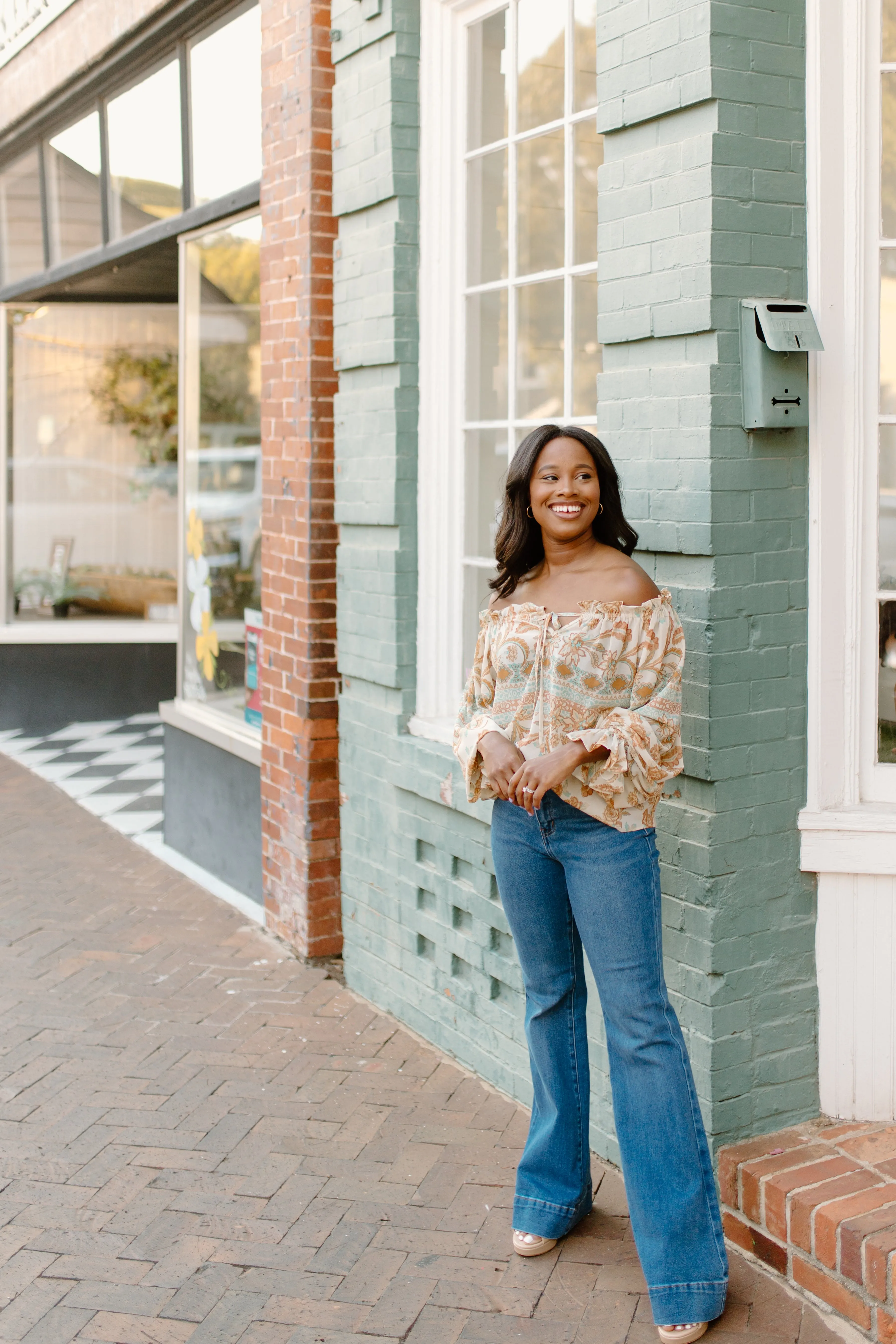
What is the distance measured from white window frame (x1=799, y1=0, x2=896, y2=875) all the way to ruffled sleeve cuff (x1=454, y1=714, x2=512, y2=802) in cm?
89

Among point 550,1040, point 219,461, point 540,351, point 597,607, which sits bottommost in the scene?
point 550,1040

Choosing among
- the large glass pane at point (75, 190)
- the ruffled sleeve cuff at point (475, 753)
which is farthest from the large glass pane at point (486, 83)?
the large glass pane at point (75, 190)

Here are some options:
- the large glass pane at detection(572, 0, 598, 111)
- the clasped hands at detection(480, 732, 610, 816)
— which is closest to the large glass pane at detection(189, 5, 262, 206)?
the large glass pane at detection(572, 0, 598, 111)

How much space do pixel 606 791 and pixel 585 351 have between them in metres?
1.82

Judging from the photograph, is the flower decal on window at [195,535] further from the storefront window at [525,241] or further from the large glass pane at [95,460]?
the large glass pane at [95,460]

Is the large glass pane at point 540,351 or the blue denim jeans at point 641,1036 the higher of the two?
the large glass pane at point 540,351

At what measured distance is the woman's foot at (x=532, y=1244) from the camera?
333 cm

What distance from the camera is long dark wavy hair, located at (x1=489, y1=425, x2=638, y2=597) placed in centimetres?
312

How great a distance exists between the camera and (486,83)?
15.0 ft

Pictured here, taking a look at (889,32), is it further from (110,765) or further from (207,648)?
(110,765)

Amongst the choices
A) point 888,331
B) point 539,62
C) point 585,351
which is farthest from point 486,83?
point 888,331

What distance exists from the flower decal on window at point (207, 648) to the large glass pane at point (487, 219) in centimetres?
278

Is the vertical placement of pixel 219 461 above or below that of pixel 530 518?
above

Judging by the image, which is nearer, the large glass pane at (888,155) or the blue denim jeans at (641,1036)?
the blue denim jeans at (641,1036)
